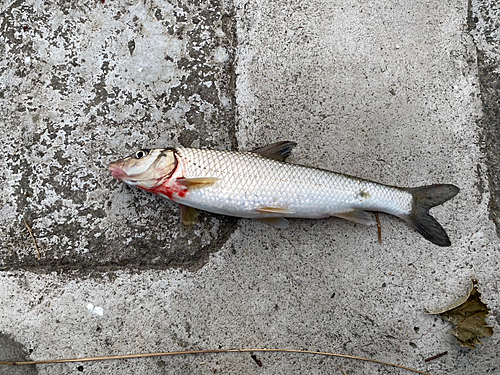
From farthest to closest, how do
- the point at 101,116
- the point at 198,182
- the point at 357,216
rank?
the point at 101,116, the point at 357,216, the point at 198,182

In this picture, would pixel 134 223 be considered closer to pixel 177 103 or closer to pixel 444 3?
pixel 177 103

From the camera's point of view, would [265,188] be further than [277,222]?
No

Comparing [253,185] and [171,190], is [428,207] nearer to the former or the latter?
[253,185]

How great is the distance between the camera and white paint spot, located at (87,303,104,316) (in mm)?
2559

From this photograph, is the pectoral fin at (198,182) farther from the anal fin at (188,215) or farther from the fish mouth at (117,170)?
the fish mouth at (117,170)

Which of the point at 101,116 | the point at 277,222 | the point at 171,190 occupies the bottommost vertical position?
the point at 277,222

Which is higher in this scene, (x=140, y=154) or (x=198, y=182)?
(x=140, y=154)

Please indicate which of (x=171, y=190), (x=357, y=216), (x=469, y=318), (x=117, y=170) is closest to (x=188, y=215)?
(x=171, y=190)

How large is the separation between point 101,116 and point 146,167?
2.00 ft

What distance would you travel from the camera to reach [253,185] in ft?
7.77

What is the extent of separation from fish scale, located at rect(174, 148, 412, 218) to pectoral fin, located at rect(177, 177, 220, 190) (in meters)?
0.03

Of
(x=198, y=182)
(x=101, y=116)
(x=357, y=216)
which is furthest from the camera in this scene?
(x=101, y=116)

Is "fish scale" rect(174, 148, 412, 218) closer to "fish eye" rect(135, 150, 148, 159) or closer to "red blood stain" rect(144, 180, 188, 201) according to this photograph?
"red blood stain" rect(144, 180, 188, 201)

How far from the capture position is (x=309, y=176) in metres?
2.44
